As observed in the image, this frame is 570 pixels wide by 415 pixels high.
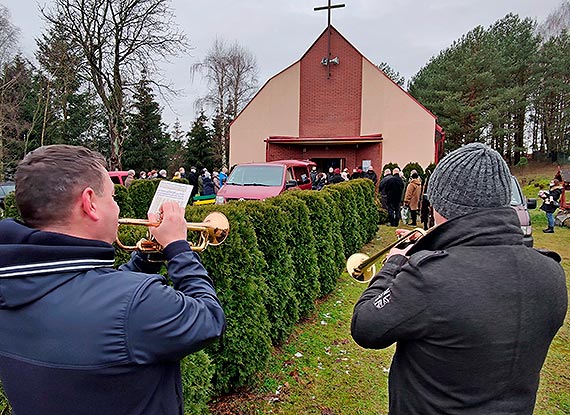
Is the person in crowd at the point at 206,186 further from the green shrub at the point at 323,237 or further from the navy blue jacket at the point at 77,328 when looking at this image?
the navy blue jacket at the point at 77,328

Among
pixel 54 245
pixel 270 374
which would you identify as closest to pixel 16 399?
pixel 54 245

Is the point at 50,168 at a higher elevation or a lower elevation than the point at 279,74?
lower

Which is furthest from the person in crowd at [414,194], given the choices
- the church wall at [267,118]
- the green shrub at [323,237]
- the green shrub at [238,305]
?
the church wall at [267,118]

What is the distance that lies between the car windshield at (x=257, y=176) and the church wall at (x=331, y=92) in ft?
42.5

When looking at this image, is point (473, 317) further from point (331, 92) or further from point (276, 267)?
point (331, 92)

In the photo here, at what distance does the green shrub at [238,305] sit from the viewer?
3254 mm

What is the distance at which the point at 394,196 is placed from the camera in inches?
519

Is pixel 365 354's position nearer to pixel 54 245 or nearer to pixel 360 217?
pixel 54 245

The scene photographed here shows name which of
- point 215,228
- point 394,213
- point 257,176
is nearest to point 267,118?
point 257,176

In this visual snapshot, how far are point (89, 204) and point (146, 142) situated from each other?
41470 millimetres

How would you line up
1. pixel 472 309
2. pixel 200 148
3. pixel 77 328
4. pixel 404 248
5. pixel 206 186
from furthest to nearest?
pixel 200 148 < pixel 206 186 < pixel 404 248 < pixel 472 309 < pixel 77 328

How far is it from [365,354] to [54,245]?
4.09m

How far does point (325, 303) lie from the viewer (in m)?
6.24

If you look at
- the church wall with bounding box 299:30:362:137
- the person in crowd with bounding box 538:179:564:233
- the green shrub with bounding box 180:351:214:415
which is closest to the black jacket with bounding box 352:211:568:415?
the green shrub with bounding box 180:351:214:415
